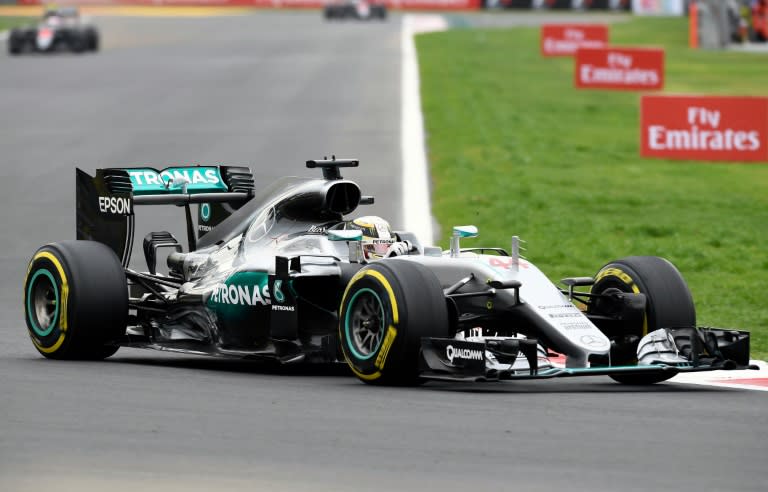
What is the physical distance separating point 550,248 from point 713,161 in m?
11.6

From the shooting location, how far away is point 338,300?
11180mm

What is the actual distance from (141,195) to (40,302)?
4.41ft

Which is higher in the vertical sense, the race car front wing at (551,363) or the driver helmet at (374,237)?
the driver helmet at (374,237)

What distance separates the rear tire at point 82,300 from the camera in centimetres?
1168

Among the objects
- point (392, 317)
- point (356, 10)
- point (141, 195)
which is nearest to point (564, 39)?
point (356, 10)

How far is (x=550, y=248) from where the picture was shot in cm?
1828

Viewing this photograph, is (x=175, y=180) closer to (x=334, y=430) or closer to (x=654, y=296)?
(x=654, y=296)

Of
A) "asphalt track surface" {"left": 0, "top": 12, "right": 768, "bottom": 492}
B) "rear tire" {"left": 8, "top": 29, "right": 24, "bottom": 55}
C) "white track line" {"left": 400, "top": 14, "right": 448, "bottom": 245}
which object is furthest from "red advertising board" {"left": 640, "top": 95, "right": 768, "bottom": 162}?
"rear tire" {"left": 8, "top": 29, "right": 24, "bottom": 55}

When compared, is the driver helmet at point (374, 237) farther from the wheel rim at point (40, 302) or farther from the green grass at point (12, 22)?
the green grass at point (12, 22)

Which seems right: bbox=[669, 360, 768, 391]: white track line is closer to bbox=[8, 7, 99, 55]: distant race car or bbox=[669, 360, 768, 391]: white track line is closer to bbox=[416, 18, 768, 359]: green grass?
bbox=[416, 18, 768, 359]: green grass

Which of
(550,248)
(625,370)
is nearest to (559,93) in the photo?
(550,248)

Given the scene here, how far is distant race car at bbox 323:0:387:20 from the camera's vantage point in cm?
8650

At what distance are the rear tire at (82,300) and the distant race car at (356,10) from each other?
246ft

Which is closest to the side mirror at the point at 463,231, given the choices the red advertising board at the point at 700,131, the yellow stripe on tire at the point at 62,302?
the yellow stripe on tire at the point at 62,302
